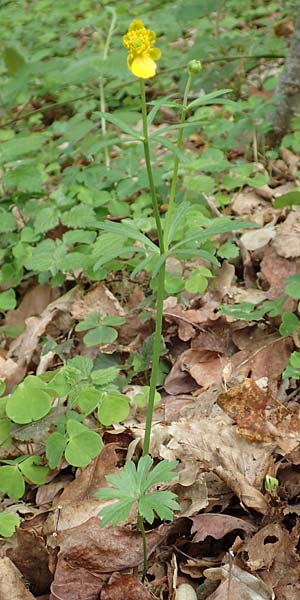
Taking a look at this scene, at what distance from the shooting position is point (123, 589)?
1634mm

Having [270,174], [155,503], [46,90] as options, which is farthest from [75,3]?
[155,503]

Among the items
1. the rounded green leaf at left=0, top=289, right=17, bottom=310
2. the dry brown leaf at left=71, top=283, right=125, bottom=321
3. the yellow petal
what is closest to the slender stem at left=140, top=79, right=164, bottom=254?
the yellow petal

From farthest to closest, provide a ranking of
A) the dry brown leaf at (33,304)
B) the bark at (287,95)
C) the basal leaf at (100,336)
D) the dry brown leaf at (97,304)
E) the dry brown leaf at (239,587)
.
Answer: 1. the bark at (287,95)
2. the dry brown leaf at (33,304)
3. the dry brown leaf at (97,304)
4. the basal leaf at (100,336)
5. the dry brown leaf at (239,587)

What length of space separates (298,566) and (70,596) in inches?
22.3

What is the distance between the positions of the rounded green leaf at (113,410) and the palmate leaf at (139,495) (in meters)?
0.41

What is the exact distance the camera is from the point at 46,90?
14.5 feet

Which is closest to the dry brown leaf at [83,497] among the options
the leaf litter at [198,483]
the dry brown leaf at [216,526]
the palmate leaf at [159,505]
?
the leaf litter at [198,483]

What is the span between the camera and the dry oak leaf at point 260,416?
1836 mm

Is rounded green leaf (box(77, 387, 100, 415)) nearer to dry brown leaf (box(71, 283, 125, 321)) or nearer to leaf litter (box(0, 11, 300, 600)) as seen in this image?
leaf litter (box(0, 11, 300, 600))

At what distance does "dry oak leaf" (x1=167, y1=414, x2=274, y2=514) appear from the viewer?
5.68 ft

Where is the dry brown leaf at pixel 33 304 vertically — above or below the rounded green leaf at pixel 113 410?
below

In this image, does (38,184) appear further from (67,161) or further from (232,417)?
(232,417)

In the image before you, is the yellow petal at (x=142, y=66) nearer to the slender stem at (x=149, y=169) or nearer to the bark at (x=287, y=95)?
the slender stem at (x=149, y=169)

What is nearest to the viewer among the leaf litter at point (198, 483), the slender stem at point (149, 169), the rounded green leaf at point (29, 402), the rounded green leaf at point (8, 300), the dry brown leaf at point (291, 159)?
the slender stem at point (149, 169)
